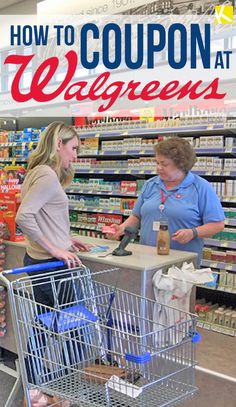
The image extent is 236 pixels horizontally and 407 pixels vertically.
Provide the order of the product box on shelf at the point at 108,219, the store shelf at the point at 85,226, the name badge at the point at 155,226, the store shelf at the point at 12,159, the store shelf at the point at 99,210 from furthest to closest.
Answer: the store shelf at the point at 12,159
the store shelf at the point at 85,226
the product box on shelf at the point at 108,219
the store shelf at the point at 99,210
the name badge at the point at 155,226

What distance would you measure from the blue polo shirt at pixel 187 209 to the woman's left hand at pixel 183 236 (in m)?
0.18

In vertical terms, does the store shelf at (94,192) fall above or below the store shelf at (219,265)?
above

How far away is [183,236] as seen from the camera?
2867 mm

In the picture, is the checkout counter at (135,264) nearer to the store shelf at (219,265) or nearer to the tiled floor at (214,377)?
the tiled floor at (214,377)

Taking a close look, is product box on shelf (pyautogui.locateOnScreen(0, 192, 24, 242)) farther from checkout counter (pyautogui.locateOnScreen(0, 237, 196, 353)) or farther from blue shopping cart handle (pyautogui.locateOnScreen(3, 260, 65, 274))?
blue shopping cart handle (pyautogui.locateOnScreen(3, 260, 65, 274))

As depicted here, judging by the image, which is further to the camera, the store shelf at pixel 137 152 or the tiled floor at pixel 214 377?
the store shelf at pixel 137 152

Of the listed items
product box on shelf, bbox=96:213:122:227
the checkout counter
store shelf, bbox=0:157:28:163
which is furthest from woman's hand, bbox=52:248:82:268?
store shelf, bbox=0:157:28:163

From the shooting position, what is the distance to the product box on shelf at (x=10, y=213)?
11.1 ft

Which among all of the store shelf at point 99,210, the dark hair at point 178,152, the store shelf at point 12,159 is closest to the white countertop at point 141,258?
the dark hair at point 178,152

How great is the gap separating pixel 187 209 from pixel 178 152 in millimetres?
379

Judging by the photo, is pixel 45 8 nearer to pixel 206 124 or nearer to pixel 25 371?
pixel 206 124

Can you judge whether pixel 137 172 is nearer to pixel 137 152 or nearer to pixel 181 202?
pixel 137 152

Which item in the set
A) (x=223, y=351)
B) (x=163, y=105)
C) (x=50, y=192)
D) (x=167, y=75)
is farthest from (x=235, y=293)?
(x=167, y=75)

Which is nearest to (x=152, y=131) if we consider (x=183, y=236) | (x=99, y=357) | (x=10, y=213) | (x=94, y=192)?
(x=94, y=192)
